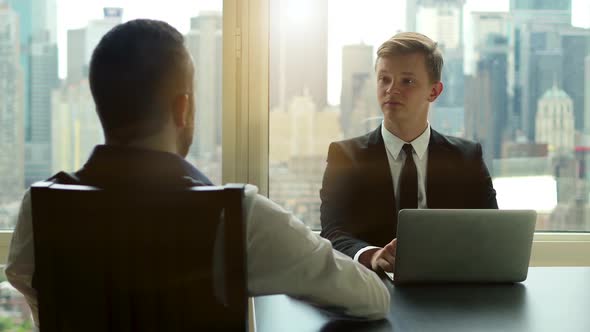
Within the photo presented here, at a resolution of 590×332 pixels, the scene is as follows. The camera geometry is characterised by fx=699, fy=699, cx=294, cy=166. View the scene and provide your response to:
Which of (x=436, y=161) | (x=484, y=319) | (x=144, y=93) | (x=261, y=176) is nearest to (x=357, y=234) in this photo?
(x=436, y=161)

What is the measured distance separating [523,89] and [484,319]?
182cm

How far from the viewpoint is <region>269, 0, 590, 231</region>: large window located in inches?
116

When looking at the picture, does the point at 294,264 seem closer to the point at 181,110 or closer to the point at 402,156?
the point at 181,110

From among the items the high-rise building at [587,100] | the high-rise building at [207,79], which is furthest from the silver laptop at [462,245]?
the high-rise building at [587,100]

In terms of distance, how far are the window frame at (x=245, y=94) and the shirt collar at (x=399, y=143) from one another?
571 millimetres

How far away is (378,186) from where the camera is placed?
8.09 ft

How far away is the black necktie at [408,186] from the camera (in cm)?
244

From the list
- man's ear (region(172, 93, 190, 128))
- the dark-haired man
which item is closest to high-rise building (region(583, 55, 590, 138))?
the dark-haired man

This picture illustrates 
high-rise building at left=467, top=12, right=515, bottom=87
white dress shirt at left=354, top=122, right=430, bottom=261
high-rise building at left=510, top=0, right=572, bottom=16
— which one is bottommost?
white dress shirt at left=354, top=122, right=430, bottom=261

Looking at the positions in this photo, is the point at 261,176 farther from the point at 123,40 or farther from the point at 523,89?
the point at 123,40

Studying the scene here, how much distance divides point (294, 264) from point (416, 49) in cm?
153

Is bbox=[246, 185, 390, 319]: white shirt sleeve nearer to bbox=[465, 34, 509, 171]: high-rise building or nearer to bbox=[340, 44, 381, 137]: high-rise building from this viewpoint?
bbox=[340, 44, 381, 137]: high-rise building

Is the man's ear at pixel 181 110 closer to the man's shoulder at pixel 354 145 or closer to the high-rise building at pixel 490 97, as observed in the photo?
the man's shoulder at pixel 354 145

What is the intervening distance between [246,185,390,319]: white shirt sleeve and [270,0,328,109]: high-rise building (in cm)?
169
